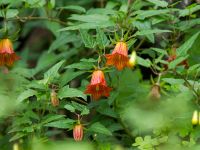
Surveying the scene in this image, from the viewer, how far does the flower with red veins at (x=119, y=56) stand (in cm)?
229

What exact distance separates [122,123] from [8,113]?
1.82 feet

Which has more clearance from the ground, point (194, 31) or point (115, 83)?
point (194, 31)

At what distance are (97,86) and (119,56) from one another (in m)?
0.17

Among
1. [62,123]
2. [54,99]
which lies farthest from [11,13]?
[62,123]

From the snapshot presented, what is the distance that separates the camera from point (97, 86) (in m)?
2.35

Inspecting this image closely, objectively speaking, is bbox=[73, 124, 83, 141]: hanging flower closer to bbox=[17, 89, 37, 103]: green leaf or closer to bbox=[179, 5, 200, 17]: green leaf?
bbox=[17, 89, 37, 103]: green leaf

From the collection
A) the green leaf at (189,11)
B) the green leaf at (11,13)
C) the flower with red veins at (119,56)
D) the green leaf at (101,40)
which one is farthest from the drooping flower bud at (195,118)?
the green leaf at (11,13)

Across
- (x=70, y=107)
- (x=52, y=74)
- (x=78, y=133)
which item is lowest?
(x=78, y=133)

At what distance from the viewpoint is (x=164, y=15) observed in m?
2.69

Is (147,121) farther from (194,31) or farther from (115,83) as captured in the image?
(194,31)

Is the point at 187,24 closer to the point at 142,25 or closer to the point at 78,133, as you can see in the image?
the point at 142,25

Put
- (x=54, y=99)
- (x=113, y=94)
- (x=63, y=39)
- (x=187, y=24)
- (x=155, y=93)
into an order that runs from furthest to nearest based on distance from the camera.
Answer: (x=63, y=39)
(x=187, y=24)
(x=113, y=94)
(x=155, y=93)
(x=54, y=99)

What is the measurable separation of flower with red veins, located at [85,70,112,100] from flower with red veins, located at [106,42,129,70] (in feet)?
0.23

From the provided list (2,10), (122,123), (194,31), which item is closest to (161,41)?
(194,31)
